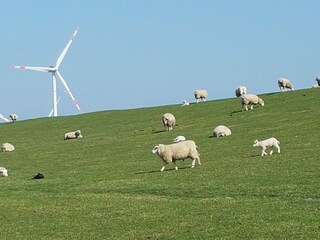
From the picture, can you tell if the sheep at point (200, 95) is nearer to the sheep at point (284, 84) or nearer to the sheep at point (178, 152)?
the sheep at point (284, 84)

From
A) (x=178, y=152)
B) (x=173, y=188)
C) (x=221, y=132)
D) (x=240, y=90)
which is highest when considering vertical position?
(x=240, y=90)

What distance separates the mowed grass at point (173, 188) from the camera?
16.7m

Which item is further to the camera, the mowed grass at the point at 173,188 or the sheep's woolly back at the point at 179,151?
the sheep's woolly back at the point at 179,151

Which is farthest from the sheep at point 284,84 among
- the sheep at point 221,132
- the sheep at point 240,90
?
the sheep at point 221,132

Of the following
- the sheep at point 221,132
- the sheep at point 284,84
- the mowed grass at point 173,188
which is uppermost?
the sheep at point 284,84

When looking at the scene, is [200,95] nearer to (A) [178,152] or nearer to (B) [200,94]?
(B) [200,94]

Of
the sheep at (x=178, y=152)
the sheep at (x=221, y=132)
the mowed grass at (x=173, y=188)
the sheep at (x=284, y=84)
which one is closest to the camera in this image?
the mowed grass at (x=173, y=188)

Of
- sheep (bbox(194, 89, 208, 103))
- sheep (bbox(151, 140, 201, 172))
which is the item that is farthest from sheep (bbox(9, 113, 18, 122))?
sheep (bbox(151, 140, 201, 172))

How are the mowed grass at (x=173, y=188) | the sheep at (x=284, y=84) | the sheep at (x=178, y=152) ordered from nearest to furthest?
the mowed grass at (x=173, y=188)
the sheep at (x=178, y=152)
the sheep at (x=284, y=84)

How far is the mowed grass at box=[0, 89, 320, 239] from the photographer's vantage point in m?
16.7

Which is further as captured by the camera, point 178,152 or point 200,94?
point 200,94

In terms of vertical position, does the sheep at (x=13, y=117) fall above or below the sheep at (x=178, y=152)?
above

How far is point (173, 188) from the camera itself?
76.2 ft

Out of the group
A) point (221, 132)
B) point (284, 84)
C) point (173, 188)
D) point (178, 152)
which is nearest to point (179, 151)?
point (178, 152)
